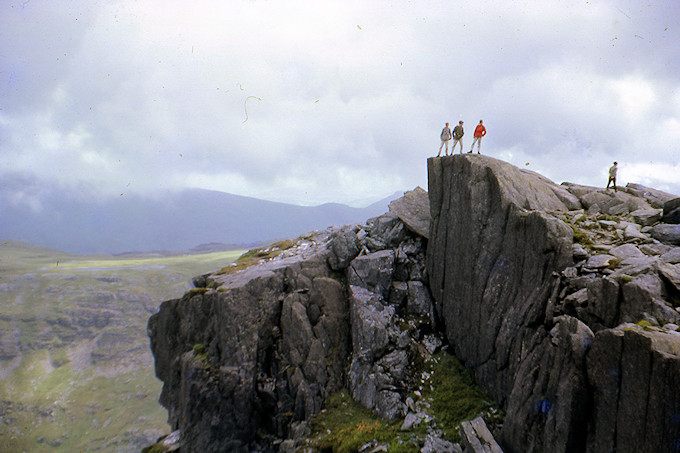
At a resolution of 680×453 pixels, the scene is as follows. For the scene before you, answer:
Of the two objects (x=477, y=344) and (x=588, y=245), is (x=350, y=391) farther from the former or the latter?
(x=588, y=245)

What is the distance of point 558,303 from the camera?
1295 cm

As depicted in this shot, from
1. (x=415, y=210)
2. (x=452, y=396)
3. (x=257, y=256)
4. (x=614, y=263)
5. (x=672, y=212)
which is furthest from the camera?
(x=257, y=256)

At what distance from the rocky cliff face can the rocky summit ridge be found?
0.06 m

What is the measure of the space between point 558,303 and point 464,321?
21.2 ft

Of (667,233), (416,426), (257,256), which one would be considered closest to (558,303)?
(667,233)

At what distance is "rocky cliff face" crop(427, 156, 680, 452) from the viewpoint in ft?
26.0

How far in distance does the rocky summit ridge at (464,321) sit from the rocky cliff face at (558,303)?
2.4 inches

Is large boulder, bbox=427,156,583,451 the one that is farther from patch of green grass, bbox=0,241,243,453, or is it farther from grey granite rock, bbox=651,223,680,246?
patch of green grass, bbox=0,241,243,453

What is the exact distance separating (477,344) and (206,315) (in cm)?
1995

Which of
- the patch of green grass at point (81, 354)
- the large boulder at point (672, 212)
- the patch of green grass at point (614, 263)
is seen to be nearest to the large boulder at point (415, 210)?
the patch of green grass at point (614, 263)

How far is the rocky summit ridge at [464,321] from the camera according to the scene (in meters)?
9.08

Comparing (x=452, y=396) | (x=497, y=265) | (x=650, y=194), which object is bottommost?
(x=452, y=396)

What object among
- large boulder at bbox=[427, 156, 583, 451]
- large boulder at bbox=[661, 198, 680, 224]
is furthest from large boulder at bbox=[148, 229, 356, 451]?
large boulder at bbox=[661, 198, 680, 224]

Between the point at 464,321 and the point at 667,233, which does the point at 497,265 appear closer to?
the point at 464,321
